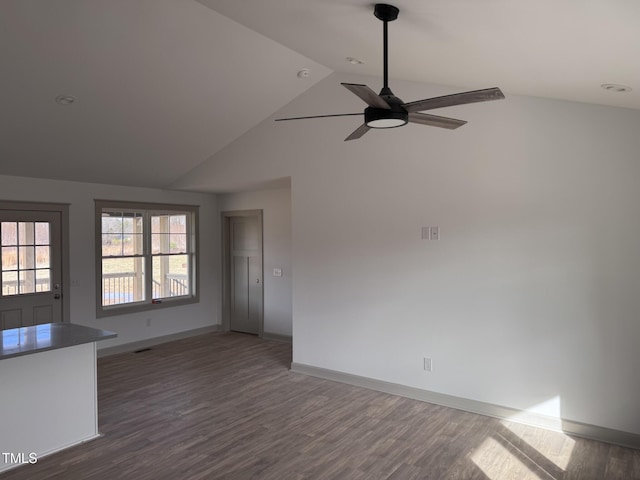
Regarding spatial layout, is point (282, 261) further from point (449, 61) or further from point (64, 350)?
point (449, 61)

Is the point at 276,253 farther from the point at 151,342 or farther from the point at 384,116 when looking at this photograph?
the point at 384,116

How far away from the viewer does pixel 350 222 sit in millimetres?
4934

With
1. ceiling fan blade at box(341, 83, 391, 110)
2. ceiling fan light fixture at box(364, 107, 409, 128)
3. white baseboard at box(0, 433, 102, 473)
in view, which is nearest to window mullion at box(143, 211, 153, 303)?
white baseboard at box(0, 433, 102, 473)

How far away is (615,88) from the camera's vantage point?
2.94 m

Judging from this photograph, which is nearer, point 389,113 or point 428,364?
point 389,113

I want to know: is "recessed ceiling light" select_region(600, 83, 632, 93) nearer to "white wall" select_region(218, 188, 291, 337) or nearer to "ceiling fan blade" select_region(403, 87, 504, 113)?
"ceiling fan blade" select_region(403, 87, 504, 113)

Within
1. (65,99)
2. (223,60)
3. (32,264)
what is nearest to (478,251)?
(223,60)

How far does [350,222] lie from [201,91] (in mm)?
2052

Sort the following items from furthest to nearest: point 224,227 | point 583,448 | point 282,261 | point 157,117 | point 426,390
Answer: point 224,227 < point 282,261 < point 157,117 < point 426,390 < point 583,448

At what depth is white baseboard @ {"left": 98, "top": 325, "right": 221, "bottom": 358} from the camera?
618cm

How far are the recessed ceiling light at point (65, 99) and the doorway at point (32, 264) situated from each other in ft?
5.98

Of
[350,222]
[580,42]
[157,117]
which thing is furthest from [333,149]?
[580,42]

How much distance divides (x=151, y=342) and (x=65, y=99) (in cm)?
377

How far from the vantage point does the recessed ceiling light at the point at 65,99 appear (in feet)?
13.5
